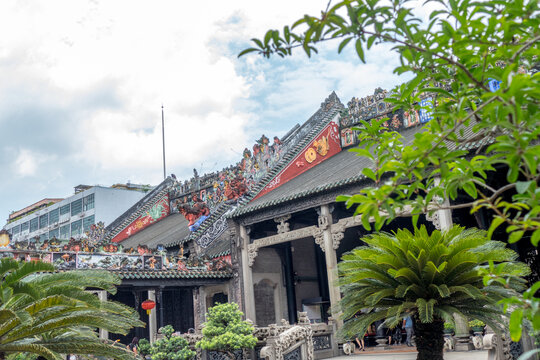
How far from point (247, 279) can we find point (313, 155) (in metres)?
5.15

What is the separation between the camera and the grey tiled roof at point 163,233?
2330cm

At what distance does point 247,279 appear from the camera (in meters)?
18.4

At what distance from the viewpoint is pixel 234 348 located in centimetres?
1259

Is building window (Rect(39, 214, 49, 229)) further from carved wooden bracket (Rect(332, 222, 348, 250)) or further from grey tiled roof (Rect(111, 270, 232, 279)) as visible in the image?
carved wooden bracket (Rect(332, 222, 348, 250))

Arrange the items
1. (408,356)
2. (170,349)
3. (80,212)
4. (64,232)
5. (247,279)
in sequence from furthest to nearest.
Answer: (64,232) < (80,212) < (247,279) < (170,349) < (408,356)

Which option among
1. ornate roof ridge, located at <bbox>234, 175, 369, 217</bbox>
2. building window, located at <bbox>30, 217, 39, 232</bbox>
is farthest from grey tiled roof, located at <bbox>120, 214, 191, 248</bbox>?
building window, located at <bbox>30, 217, 39, 232</bbox>

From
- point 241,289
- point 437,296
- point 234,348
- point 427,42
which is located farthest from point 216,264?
point 427,42

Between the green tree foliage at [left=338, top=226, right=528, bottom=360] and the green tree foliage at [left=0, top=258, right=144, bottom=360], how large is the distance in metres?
4.08

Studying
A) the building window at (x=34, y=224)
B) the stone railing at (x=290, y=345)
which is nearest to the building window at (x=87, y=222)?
the building window at (x=34, y=224)

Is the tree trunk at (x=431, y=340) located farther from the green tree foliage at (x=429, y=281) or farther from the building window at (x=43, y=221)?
the building window at (x=43, y=221)

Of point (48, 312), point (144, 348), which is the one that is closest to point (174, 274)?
point (144, 348)

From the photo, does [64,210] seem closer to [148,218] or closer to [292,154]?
[148,218]

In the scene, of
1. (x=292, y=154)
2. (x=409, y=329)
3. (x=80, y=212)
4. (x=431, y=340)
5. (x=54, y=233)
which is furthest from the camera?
(x=54, y=233)

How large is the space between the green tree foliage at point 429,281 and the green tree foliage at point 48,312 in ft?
13.4
